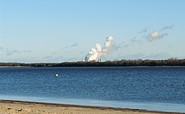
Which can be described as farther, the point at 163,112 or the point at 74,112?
the point at 163,112

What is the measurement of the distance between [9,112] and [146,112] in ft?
26.0

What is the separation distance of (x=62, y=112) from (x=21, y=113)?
2.37 metres

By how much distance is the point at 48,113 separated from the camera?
77.6 ft

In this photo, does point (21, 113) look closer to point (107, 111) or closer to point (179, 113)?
point (107, 111)

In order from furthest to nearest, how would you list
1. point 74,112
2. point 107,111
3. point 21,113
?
point 107,111 → point 74,112 → point 21,113

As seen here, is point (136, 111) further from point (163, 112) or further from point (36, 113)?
point (36, 113)

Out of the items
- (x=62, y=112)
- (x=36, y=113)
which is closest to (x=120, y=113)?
(x=62, y=112)

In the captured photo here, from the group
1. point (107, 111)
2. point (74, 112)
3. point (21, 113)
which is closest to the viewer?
point (21, 113)

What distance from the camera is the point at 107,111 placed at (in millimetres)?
26625

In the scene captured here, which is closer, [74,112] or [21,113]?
[21,113]

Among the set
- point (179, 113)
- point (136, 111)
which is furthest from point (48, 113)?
point (179, 113)

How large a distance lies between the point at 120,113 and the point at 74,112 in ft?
8.40

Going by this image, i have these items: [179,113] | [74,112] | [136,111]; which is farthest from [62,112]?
[179,113]

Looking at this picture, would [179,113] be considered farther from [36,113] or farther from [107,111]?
[36,113]
